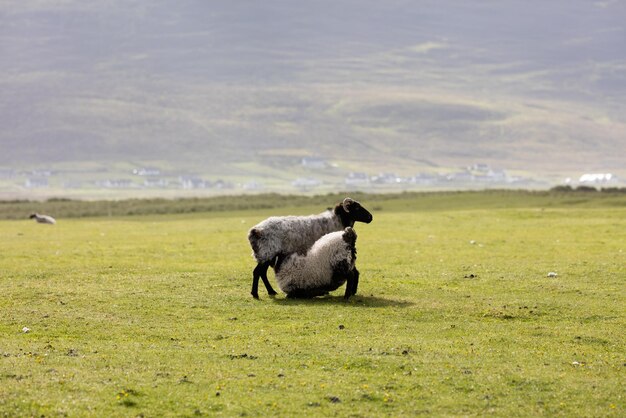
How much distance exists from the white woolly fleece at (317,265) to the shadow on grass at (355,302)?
0.32m

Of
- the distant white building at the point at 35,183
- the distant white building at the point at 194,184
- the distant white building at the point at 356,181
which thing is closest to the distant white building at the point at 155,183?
the distant white building at the point at 194,184

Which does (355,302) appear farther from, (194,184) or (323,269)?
(194,184)

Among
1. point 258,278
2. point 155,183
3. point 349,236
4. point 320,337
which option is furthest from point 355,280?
point 155,183

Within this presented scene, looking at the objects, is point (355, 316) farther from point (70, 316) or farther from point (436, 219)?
point (436, 219)

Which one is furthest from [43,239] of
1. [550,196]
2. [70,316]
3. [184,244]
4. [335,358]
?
[550,196]

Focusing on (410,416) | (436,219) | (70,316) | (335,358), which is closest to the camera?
(410,416)

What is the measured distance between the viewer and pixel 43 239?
37.1 metres

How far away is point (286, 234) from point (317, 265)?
1112mm

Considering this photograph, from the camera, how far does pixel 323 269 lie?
20.1 m

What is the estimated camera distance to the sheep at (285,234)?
20.5 meters

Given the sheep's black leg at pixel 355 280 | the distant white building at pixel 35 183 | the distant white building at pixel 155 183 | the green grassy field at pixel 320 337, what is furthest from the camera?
the distant white building at pixel 155 183

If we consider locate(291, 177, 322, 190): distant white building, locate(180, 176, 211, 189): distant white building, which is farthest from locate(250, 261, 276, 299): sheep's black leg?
locate(180, 176, 211, 189): distant white building

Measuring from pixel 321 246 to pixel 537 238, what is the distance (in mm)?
15521

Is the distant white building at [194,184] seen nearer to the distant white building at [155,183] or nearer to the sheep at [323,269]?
the distant white building at [155,183]
